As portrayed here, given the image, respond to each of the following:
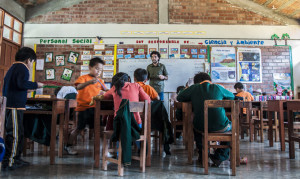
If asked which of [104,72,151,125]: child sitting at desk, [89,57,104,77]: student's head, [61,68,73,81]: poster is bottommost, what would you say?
[104,72,151,125]: child sitting at desk

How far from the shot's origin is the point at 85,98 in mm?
2986

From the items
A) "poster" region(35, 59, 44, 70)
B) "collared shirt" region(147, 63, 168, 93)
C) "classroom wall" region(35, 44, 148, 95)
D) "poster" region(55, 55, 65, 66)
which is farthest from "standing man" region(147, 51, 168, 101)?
"poster" region(35, 59, 44, 70)

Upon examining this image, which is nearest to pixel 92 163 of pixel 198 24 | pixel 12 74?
pixel 12 74

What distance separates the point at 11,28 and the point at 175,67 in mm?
4349

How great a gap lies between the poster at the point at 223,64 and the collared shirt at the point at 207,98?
12.8ft

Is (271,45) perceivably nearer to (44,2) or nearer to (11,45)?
(44,2)

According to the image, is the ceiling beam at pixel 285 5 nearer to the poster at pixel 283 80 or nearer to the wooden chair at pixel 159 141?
the poster at pixel 283 80

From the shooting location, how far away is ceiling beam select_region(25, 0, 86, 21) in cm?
635

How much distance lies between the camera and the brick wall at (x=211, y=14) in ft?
20.9

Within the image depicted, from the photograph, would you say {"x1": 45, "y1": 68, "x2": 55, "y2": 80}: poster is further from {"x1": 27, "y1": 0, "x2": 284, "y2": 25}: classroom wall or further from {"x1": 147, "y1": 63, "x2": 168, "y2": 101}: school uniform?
{"x1": 147, "y1": 63, "x2": 168, "y2": 101}: school uniform

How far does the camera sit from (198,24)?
20.9ft

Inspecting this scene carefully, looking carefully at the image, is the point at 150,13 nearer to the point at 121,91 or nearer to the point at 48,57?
the point at 48,57

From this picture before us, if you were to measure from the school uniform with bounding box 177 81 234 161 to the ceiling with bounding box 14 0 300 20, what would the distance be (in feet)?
16.7

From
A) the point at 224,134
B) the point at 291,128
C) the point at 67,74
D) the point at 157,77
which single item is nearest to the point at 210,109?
the point at 224,134
